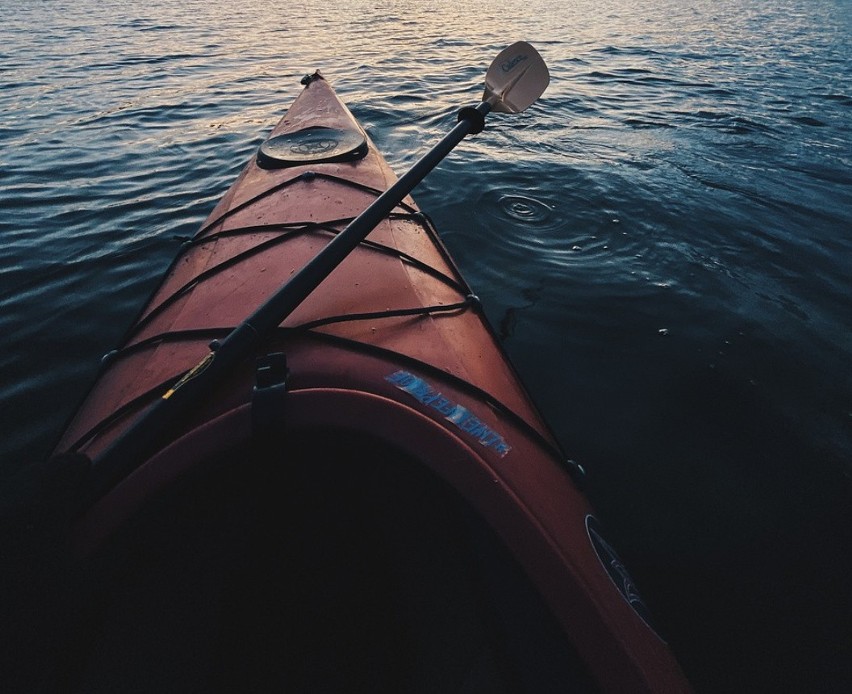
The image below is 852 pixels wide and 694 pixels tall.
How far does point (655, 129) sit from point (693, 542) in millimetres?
7258

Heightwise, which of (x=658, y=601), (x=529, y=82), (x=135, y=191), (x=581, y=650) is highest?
(x=529, y=82)

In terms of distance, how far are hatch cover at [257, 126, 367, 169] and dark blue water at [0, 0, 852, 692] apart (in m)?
1.29

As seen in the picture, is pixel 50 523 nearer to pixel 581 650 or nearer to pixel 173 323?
pixel 173 323

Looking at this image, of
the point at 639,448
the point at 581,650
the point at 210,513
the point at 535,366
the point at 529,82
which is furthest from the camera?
the point at 529,82

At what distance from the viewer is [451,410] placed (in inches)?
57.9

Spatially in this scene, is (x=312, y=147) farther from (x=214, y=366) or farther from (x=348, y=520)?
(x=348, y=520)

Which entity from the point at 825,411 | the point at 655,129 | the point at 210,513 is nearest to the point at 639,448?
the point at 825,411

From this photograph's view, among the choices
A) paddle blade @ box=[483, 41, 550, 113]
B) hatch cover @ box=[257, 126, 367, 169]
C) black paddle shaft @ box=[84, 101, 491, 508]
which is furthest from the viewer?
hatch cover @ box=[257, 126, 367, 169]

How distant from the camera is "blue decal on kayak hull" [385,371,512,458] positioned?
56.5 inches

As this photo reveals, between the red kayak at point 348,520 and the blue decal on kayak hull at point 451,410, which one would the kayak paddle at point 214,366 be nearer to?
the red kayak at point 348,520

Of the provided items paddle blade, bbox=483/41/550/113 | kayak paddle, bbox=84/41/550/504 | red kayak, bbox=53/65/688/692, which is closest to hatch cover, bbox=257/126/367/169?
paddle blade, bbox=483/41/550/113

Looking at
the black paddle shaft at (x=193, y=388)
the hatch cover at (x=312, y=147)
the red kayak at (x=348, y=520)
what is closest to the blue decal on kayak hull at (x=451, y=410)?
the red kayak at (x=348, y=520)

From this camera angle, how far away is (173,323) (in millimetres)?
2113

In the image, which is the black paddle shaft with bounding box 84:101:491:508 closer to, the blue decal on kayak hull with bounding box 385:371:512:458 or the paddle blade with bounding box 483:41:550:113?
the blue decal on kayak hull with bounding box 385:371:512:458
